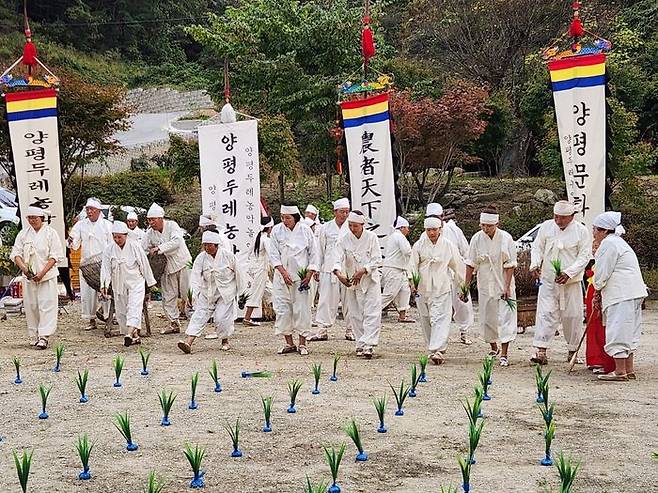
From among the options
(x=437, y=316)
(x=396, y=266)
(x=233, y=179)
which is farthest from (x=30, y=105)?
(x=437, y=316)

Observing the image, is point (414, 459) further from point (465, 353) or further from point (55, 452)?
point (465, 353)

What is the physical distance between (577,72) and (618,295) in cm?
323

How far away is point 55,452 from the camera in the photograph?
20.5 ft

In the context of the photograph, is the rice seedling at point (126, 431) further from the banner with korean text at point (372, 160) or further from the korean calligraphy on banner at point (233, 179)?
the korean calligraphy on banner at point (233, 179)

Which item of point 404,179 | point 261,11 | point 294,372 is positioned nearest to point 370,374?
point 294,372

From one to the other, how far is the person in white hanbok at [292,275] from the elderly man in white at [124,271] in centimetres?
194

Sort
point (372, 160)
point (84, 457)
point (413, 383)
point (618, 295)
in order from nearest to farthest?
1. point (84, 457)
2. point (413, 383)
3. point (618, 295)
4. point (372, 160)

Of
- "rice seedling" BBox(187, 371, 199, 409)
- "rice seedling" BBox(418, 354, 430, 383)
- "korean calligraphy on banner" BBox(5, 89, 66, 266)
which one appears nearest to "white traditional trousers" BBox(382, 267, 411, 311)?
"rice seedling" BBox(418, 354, 430, 383)

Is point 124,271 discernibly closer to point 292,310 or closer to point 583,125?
point 292,310

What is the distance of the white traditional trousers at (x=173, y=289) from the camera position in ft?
41.2

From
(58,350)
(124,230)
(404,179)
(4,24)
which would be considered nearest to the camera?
(58,350)

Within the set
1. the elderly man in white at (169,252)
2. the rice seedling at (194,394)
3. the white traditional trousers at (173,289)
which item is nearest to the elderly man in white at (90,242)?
the elderly man in white at (169,252)

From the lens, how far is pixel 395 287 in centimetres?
1302

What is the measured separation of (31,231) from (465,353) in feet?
17.5
